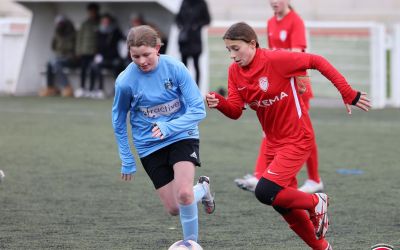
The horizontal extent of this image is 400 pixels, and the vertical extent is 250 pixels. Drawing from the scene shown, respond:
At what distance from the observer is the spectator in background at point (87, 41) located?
Result: 19.7 metres

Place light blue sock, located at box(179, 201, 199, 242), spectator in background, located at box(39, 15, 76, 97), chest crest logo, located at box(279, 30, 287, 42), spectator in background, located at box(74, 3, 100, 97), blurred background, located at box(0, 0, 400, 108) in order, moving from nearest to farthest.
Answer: light blue sock, located at box(179, 201, 199, 242)
chest crest logo, located at box(279, 30, 287, 42)
blurred background, located at box(0, 0, 400, 108)
spectator in background, located at box(74, 3, 100, 97)
spectator in background, located at box(39, 15, 76, 97)

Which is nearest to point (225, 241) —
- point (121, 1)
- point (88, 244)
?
point (88, 244)

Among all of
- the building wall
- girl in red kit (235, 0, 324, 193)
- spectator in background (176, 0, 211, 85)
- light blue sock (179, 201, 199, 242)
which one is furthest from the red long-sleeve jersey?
the building wall

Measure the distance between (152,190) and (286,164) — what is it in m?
3.13

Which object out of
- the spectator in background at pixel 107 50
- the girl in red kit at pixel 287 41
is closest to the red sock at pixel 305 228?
the girl in red kit at pixel 287 41

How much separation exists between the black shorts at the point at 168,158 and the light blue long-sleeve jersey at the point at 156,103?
4cm

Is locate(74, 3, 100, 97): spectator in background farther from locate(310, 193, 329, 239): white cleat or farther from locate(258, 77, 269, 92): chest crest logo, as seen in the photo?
locate(310, 193, 329, 239): white cleat

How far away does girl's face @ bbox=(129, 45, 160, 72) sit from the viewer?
636cm

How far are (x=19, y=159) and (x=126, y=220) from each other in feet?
12.9

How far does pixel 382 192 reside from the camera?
29.8ft

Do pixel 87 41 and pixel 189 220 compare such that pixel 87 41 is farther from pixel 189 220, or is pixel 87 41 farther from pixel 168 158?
pixel 189 220

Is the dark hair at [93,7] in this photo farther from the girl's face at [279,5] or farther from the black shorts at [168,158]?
the black shorts at [168,158]

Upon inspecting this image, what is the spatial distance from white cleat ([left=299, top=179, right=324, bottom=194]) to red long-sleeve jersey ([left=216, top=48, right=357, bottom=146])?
251 cm

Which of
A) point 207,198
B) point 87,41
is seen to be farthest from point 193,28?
point 207,198
